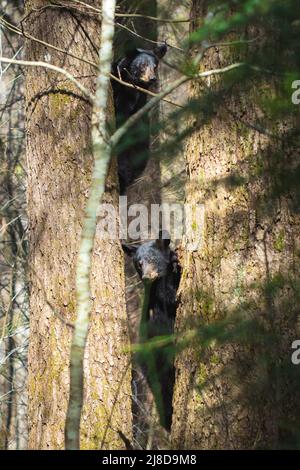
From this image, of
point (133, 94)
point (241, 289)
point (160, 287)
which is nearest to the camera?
point (241, 289)

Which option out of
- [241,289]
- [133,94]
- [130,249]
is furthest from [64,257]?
[133,94]

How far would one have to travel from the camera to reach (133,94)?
641 centimetres

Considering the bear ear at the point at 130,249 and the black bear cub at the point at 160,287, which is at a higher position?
the bear ear at the point at 130,249

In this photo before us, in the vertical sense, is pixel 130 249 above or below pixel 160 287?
above

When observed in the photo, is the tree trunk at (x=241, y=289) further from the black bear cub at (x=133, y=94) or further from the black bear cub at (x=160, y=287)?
the black bear cub at (x=133, y=94)

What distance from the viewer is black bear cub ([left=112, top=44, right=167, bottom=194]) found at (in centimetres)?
560

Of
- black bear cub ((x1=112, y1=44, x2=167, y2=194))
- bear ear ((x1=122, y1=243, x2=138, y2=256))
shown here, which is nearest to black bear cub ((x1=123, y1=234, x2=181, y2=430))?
bear ear ((x1=122, y1=243, x2=138, y2=256))

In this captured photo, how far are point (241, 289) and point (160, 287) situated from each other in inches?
61.5

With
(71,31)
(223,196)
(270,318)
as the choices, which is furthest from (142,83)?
(270,318)

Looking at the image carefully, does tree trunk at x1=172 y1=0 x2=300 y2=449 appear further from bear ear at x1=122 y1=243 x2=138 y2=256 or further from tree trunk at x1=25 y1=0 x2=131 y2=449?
bear ear at x1=122 y1=243 x2=138 y2=256

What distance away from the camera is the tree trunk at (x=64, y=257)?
13.7ft

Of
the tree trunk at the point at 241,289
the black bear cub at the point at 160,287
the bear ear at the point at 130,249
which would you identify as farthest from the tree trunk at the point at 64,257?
the bear ear at the point at 130,249

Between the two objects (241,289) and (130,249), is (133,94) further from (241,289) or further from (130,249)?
(241,289)

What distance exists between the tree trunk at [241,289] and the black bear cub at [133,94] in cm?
102
